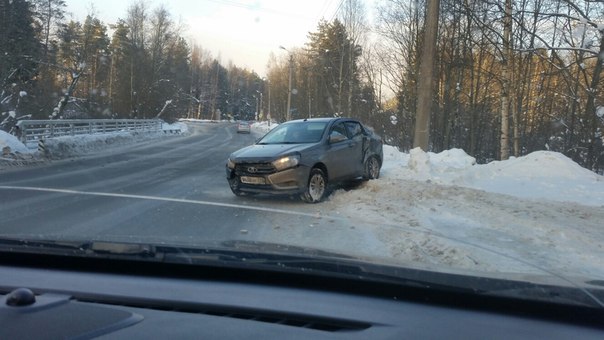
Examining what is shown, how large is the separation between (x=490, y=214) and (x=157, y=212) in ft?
18.3

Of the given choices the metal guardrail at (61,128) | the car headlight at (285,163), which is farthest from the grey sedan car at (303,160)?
the metal guardrail at (61,128)

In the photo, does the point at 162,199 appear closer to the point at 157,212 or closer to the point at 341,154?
the point at 157,212

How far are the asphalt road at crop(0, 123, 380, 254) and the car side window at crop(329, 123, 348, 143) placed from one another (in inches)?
60.7

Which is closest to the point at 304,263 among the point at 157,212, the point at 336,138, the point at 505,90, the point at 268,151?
the point at 157,212

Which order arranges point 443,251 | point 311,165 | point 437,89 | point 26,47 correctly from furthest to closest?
point 26,47 → point 437,89 → point 311,165 → point 443,251

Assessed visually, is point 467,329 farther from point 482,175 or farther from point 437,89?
point 437,89

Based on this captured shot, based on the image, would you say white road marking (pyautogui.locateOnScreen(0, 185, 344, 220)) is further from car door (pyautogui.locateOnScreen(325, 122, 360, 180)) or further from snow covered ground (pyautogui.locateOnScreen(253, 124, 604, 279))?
car door (pyautogui.locateOnScreen(325, 122, 360, 180))

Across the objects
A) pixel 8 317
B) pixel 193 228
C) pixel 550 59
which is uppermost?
pixel 550 59

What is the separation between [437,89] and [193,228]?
1106 inches

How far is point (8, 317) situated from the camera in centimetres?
221

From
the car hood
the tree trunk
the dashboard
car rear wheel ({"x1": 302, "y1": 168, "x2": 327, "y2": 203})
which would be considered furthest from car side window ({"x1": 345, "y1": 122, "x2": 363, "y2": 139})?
the tree trunk

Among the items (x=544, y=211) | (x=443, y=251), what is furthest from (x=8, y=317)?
(x=544, y=211)

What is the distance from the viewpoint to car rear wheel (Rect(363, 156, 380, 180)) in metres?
12.9

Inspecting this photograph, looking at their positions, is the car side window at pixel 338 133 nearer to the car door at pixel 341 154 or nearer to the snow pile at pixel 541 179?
the car door at pixel 341 154
